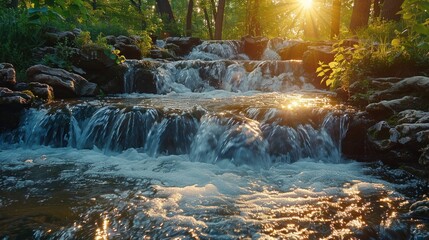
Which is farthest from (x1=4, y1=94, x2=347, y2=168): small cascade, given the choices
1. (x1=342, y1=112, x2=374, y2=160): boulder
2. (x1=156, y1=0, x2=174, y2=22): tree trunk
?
(x1=156, y1=0, x2=174, y2=22): tree trunk

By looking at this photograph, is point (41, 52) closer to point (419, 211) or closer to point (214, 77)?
point (214, 77)

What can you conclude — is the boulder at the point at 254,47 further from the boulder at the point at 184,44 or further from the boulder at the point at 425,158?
the boulder at the point at 425,158

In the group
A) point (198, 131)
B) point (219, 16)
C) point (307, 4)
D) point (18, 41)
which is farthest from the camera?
point (307, 4)

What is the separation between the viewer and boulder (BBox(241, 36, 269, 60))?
62.8 ft

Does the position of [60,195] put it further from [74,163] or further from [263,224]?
[263,224]

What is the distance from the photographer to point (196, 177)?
527cm

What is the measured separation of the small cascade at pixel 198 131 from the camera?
6391 mm

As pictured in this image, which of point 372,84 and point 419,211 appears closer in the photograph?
point 419,211

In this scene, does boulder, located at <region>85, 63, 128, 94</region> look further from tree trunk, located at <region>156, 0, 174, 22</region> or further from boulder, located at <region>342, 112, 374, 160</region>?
tree trunk, located at <region>156, 0, 174, 22</region>

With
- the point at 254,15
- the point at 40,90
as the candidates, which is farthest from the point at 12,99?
the point at 254,15

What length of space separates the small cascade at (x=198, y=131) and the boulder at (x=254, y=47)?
11631 mm

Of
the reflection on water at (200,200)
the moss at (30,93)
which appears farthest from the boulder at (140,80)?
the reflection on water at (200,200)

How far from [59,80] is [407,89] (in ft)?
28.6

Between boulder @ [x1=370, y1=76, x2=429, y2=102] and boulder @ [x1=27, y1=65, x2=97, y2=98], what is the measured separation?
7.87 m
